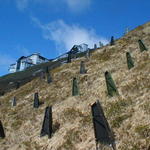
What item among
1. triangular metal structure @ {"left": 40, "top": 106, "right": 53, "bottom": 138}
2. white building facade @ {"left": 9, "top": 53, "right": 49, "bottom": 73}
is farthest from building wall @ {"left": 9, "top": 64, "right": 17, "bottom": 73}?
triangular metal structure @ {"left": 40, "top": 106, "right": 53, "bottom": 138}

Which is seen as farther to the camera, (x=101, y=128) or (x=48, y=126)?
(x=48, y=126)

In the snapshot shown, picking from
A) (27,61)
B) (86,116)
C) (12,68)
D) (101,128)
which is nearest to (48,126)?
(86,116)

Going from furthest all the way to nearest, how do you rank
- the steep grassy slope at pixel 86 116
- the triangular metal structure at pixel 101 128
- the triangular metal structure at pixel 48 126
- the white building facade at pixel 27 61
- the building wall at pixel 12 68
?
the building wall at pixel 12 68 → the white building facade at pixel 27 61 → the triangular metal structure at pixel 48 126 → the steep grassy slope at pixel 86 116 → the triangular metal structure at pixel 101 128

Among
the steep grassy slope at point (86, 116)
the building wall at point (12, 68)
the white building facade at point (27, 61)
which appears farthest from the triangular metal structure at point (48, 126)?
the building wall at point (12, 68)

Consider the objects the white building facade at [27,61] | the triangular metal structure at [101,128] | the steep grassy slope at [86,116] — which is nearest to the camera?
the triangular metal structure at [101,128]

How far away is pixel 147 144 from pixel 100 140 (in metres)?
2.68

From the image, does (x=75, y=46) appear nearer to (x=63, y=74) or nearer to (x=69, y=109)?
(x=63, y=74)

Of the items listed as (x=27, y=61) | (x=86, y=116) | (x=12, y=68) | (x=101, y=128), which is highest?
(x=27, y=61)

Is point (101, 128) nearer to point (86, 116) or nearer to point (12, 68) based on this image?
point (86, 116)

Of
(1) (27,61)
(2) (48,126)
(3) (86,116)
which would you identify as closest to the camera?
(2) (48,126)

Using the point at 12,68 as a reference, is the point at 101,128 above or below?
below

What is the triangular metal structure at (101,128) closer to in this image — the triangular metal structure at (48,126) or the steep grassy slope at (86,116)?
the steep grassy slope at (86,116)

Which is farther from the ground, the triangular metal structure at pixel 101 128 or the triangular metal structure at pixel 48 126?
the triangular metal structure at pixel 48 126

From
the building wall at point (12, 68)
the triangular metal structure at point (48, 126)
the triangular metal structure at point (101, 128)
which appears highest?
the building wall at point (12, 68)
